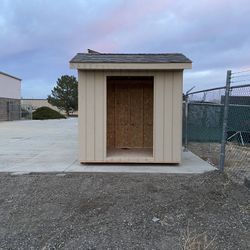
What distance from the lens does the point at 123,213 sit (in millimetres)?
5355

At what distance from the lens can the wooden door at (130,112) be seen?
11398 millimetres

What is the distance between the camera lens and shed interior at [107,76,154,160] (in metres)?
11.4

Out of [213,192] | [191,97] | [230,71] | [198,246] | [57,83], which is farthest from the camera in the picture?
[57,83]

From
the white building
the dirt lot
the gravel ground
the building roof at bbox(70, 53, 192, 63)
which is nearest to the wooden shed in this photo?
the building roof at bbox(70, 53, 192, 63)

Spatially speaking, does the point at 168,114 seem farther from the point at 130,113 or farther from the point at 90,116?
the point at 130,113

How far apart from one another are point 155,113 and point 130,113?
2.49 meters

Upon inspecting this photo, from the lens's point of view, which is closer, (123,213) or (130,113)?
(123,213)

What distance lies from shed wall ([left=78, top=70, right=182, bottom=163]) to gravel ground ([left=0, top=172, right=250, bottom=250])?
5.20ft

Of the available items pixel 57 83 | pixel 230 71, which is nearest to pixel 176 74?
pixel 230 71

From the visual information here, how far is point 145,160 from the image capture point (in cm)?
920

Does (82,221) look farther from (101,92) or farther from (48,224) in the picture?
(101,92)

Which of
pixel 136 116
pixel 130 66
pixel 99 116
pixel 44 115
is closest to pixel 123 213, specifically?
pixel 99 116

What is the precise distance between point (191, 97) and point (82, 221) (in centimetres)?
Result: 925

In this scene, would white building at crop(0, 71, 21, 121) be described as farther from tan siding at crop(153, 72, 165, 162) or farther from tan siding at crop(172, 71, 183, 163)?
tan siding at crop(172, 71, 183, 163)
